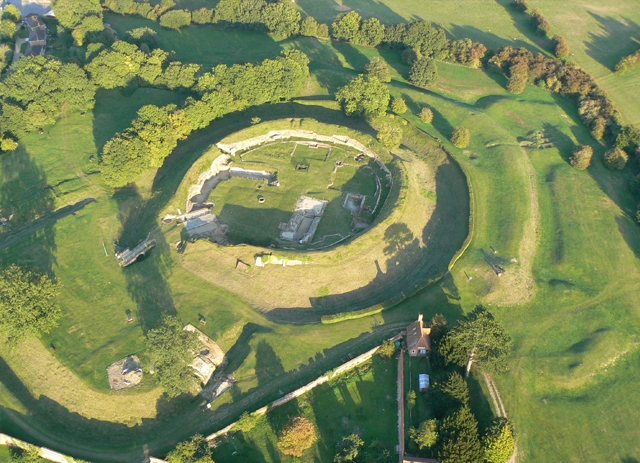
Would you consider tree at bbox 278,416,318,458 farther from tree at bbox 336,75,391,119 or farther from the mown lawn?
tree at bbox 336,75,391,119

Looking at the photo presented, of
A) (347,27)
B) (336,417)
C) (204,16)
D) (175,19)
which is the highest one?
(347,27)

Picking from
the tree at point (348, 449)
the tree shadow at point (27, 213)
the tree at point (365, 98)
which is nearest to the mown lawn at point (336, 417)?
the tree at point (348, 449)

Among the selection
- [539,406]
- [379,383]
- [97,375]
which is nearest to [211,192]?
[97,375]

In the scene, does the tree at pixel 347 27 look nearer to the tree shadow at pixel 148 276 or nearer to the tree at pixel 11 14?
the tree shadow at pixel 148 276

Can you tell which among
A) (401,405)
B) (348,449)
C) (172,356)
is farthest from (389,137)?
(348,449)

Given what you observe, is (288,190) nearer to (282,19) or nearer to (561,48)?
(282,19)

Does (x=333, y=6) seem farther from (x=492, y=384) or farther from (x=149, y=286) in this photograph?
(x=492, y=384)

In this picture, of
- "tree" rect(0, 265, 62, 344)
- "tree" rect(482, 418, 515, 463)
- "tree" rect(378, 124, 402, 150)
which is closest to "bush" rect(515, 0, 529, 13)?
"tree" rect(378, 124, 402, 150)
